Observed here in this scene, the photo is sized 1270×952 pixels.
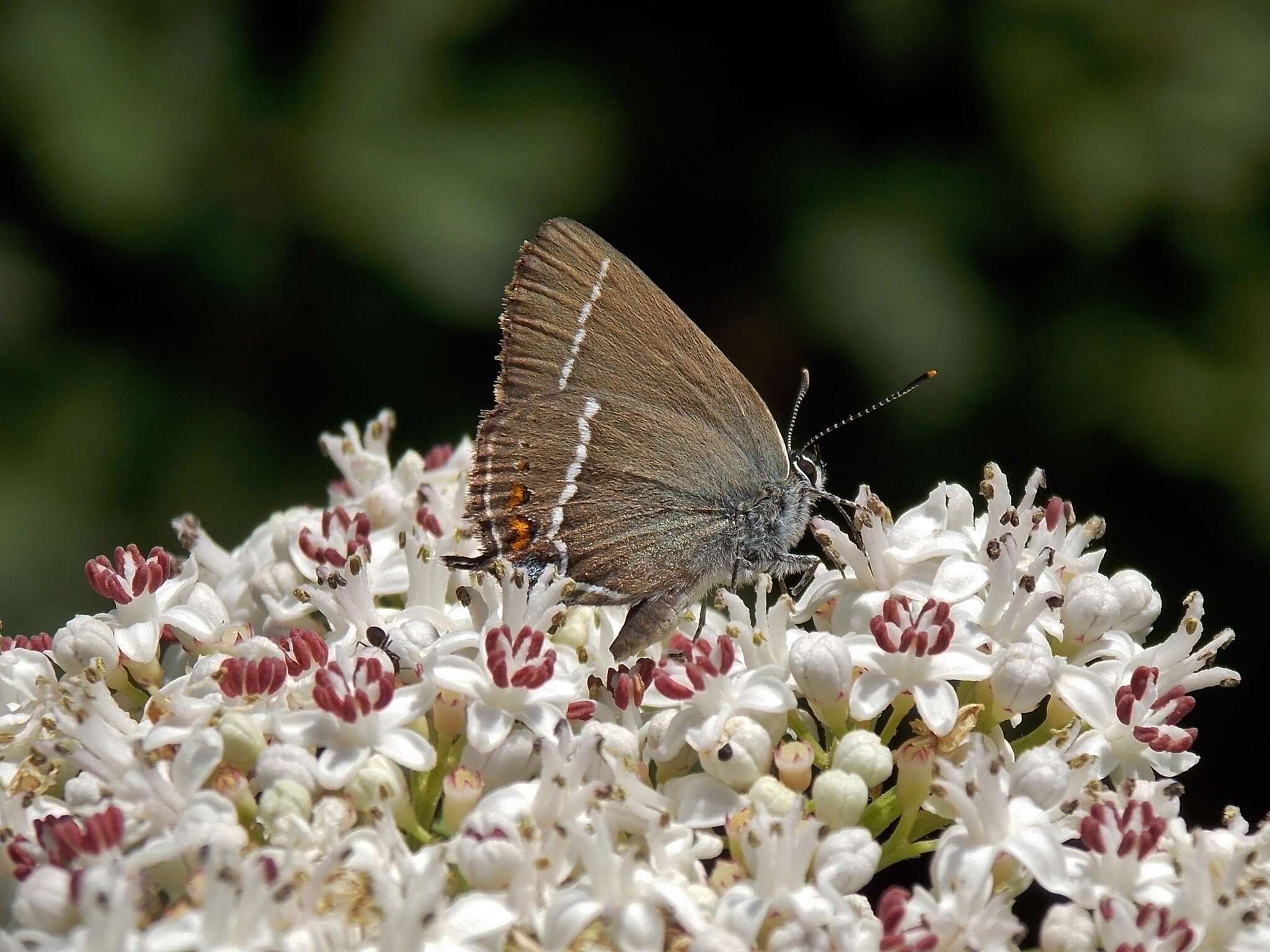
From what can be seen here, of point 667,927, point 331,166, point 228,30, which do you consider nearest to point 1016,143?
point 331,166

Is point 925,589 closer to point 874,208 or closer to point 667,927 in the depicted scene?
point 667,927

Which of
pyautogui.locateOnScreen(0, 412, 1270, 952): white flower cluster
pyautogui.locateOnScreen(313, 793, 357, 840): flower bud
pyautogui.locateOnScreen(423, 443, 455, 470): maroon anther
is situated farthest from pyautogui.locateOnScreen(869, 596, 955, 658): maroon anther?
pyautogui.locateOnScreen(423, 443, 455, 470): maroon anther

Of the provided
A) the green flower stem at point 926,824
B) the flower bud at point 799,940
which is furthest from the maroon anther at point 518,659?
the green flower stem at point 926,824

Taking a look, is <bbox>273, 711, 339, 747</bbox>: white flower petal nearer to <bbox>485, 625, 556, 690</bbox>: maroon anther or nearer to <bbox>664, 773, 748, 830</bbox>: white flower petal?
<bbox>485, 625, 556, 690</bbox>: maroon anther

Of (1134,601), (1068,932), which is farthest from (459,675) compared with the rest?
(1134,601)

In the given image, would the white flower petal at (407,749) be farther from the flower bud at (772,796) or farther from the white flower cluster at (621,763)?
the flower bud at (772,796)

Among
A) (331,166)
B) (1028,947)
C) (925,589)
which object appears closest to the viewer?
(925,589)

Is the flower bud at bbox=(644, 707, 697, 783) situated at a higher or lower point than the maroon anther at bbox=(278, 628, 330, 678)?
higher
